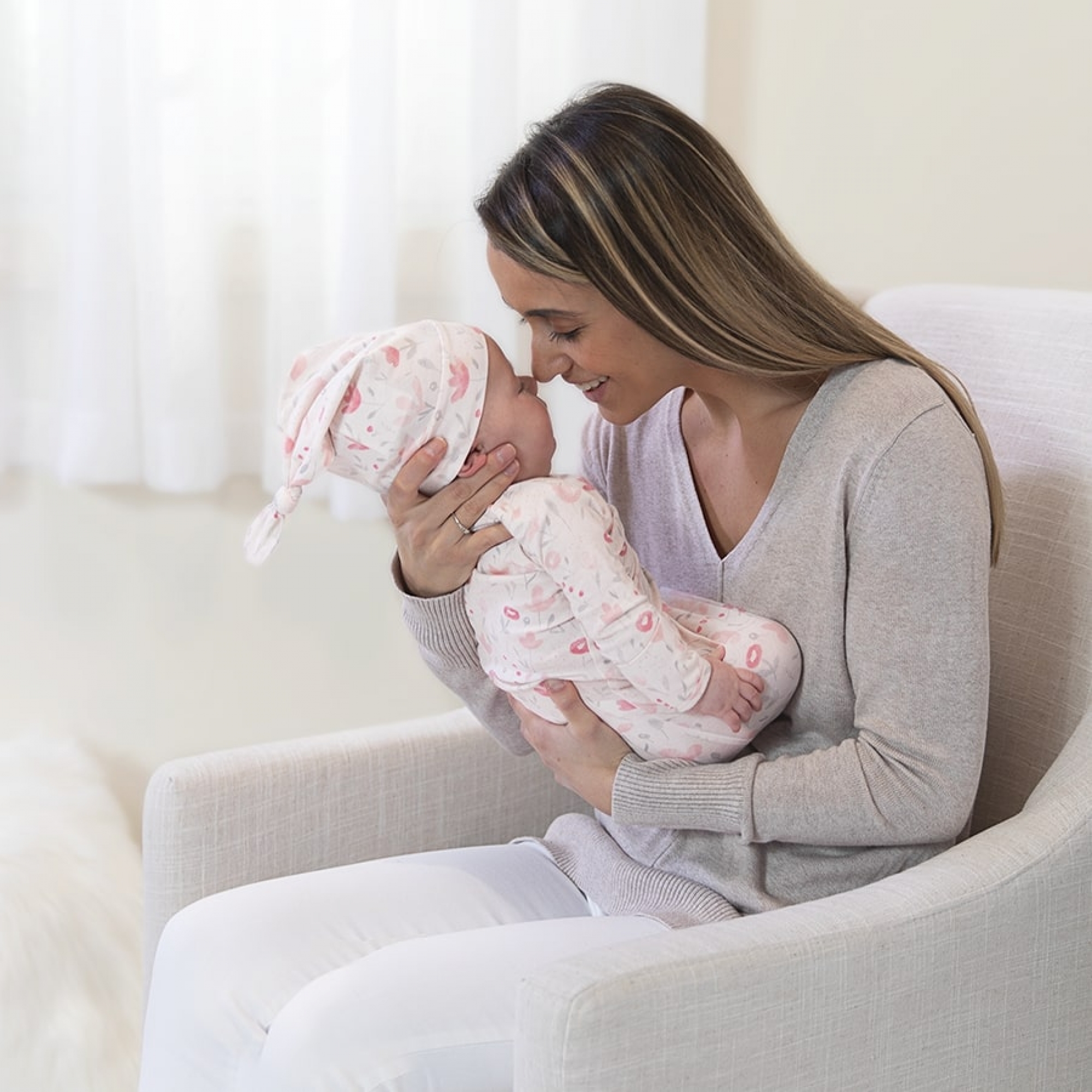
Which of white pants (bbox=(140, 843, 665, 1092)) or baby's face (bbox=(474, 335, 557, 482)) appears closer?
white pants (bbox=(140, 843, 665, 1092))

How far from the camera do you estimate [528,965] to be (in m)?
1.11

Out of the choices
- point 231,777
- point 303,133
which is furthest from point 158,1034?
point 303,133

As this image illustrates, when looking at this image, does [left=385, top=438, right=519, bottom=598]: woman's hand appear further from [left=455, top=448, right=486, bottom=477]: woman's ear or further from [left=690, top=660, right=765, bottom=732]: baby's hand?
[left=690, top=660, right=765, bottom=732]: baby's hand

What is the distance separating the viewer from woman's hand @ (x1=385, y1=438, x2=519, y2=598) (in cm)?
122

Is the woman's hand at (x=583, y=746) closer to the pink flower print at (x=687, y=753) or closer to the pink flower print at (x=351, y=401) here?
the pink flower print at (x=687, y=753)

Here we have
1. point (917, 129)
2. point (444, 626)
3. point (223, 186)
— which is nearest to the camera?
point (444, 626)

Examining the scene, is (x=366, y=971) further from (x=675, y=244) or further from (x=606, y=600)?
(x=675, y=244)

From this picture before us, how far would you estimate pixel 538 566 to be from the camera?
1197 mm

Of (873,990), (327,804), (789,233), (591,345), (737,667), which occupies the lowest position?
(327,804)

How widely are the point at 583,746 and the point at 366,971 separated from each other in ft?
0.85

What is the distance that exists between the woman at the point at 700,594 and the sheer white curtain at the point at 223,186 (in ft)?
2.64

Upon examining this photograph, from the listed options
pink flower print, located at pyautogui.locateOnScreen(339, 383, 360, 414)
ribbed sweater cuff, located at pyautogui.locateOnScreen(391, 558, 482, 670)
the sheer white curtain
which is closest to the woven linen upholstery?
ribbed sweater cuff, located at pyautogui.locateOnScreen(391, 558, 482, 670)

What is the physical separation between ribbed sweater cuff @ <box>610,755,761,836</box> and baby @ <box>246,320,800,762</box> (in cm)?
2

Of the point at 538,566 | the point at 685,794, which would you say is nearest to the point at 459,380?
the point at 538,566
